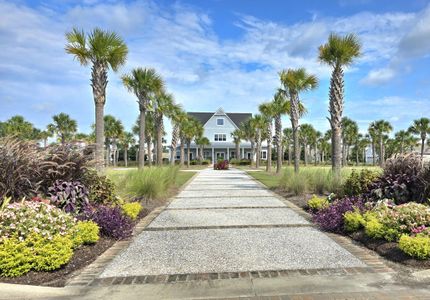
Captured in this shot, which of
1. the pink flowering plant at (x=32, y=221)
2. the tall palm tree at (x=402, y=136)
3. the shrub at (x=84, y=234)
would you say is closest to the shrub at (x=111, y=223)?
the shrub at (x=84, y=234)

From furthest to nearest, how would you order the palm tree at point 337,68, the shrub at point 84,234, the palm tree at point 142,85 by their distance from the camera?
the palm tree at point 142,85, the palm tree at point 337,68, the shrub at point 84,234

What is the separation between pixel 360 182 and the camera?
849 centimetres

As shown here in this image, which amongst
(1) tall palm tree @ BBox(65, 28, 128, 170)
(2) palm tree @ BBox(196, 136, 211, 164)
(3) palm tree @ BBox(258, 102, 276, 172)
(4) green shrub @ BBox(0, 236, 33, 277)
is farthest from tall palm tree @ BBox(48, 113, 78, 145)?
(4) green shrub @ BBox(0, 236, 33, 277)

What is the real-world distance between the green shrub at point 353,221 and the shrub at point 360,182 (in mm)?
1918

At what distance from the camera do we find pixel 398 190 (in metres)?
7.30

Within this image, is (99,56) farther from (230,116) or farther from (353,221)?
(230,116)

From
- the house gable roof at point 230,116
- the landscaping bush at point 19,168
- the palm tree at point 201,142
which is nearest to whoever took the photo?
the landscaping bush at point 19,168

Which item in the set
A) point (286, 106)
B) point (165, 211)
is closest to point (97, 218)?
point (165, 211)

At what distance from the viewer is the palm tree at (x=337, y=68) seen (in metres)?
14.3

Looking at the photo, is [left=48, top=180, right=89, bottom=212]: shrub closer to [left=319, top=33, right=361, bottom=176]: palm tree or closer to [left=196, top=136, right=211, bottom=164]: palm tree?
[left=319, top=33, right=361, bottom=176]: palm tree

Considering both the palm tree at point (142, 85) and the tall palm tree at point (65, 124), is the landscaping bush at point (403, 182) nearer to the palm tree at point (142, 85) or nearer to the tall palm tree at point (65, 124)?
the palm tree at point (142, 85)

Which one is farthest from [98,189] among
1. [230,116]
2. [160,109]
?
[230,116]

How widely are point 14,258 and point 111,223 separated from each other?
2214 millimetres

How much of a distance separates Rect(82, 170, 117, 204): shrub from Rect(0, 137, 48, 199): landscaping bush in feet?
3.56
